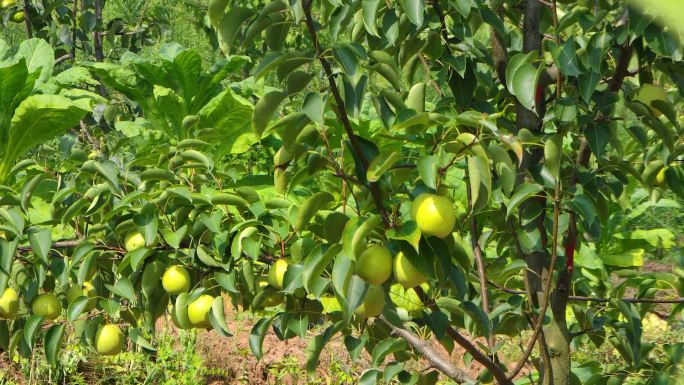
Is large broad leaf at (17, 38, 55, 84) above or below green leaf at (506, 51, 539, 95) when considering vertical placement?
below

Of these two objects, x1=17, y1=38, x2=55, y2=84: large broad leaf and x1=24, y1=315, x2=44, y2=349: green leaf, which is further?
x1=17, y1=38, x2=55, y2=84: large broad leaf

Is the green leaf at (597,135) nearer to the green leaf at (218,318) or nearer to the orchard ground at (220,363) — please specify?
the green leaf at (218,318)

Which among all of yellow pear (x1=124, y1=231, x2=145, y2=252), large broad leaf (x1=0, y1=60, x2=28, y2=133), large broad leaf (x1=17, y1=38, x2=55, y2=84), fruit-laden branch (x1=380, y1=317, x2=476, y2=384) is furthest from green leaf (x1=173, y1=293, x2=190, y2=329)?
large broad leaf (x1=17, y1=38, x2=55, y2=84)

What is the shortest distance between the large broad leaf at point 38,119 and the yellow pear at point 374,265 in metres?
2.26

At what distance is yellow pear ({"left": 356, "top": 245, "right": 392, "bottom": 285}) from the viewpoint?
3.74 ft

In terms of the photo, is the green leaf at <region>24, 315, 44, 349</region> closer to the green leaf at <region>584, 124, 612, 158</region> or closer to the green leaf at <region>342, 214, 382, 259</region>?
the green leaf at <region>342, 214, 382, 259</region>

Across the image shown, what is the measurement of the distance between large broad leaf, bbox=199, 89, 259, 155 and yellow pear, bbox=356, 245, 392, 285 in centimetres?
291

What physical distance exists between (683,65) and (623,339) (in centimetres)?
66

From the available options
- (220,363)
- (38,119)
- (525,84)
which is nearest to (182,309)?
(525,84)

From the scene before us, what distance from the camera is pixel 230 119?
4.14 m

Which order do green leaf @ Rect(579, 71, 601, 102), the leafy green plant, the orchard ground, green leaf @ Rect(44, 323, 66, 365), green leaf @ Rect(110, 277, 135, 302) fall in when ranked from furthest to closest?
1. the orchard ground
2. the leafy green plant
3. green leaf @ Rect(44, 323, 66, 365)
4. green leaf @ Rect(110, 277, 135, 302)
5. green leaf @ Rect(579, 71, 601, 102)

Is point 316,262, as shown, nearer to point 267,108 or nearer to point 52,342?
point 267,108

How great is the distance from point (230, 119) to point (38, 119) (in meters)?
1.17

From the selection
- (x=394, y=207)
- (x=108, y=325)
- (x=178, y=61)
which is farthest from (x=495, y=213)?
(x=178, y=61)
